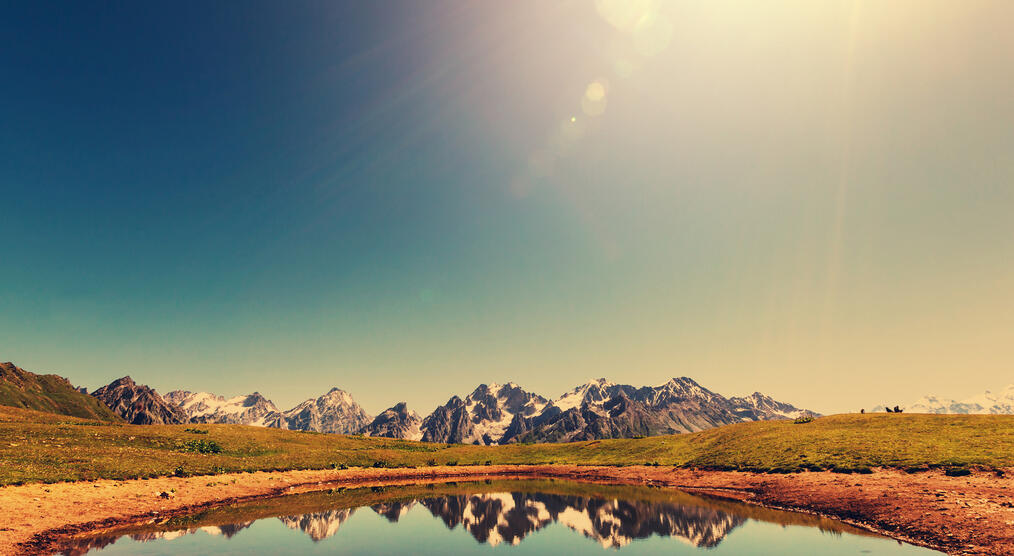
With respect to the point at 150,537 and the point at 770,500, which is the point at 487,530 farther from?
the point at 770,500

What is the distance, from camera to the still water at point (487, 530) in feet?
80.1

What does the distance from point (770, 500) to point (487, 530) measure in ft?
97.2

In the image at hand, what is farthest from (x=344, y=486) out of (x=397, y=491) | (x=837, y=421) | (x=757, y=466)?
(x=837, y=421)

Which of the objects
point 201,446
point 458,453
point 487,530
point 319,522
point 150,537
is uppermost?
point 201,446

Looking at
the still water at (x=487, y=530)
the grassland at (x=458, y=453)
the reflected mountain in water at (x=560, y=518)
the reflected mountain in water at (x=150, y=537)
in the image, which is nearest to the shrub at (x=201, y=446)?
the grassland at (x=458, y=453)

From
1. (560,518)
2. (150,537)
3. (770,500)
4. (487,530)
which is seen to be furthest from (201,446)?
(770,500)

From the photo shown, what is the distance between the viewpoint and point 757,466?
51031mm

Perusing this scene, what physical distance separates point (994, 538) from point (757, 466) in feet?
100

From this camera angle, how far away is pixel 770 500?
3934 centimetres

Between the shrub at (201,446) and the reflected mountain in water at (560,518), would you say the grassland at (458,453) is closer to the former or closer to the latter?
the shrub at (201,446)

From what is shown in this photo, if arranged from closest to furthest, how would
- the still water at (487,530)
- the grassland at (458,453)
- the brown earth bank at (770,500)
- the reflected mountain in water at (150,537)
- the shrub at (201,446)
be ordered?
1. the reflected mountain in water at (150,537)
2. the brown earth bank at (770,500)
3. the still water at (487,530)
4. the grassland at (458,453)
5. the shrub at (201,446)

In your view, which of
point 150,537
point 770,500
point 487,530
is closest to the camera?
point 150,537

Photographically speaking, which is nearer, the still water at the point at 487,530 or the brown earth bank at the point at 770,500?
the brown earth bank at the point at 770,500

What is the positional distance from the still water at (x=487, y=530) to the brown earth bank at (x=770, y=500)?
245cm
